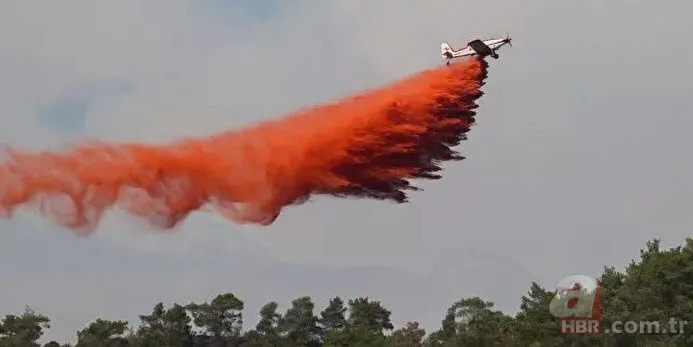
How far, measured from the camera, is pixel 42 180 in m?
44.3

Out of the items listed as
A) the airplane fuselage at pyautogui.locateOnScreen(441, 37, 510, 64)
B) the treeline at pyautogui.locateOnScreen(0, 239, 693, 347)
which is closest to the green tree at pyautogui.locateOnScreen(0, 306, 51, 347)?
the treeline at pyautogui.locateOnScreen(0, 239, 693, 347)

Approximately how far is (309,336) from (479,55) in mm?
74614

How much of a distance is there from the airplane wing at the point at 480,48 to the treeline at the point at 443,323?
3142 centimetres

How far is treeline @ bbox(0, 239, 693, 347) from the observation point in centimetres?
7244

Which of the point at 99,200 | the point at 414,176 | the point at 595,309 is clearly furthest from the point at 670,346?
the point at 99,200

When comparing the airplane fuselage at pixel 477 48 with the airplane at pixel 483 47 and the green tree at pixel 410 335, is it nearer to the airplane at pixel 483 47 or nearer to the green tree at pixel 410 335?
the airplane at pixel 483 47

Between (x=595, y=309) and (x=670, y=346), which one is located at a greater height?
(x=595, y=309)

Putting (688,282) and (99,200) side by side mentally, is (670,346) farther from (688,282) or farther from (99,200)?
(99,200)

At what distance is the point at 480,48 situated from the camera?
39.9 m

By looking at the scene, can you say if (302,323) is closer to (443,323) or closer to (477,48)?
(443,323)

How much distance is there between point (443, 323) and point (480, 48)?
235ft

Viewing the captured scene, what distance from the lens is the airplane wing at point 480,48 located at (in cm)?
3978

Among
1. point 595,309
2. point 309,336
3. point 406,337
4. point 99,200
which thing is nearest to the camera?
point 99,200

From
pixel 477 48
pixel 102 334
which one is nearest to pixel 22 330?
pixel 102 334
